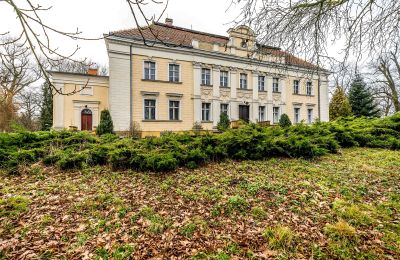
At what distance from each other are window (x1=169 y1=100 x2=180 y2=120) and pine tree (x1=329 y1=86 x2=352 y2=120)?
17174 millimetres

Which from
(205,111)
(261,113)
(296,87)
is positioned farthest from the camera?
(296,87)

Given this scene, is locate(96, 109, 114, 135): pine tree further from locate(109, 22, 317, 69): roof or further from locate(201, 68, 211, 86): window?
locate(201, 68, 211, 86): window

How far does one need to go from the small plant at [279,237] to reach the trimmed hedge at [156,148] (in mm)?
2674

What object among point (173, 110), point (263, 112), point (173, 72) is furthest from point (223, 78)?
point (173, 110)

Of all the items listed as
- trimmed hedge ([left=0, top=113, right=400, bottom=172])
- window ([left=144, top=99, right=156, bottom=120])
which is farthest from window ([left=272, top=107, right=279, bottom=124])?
trimmed hedge ([left=0, top=113, right=400, bottom=172])

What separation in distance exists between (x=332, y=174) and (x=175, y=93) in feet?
48.9

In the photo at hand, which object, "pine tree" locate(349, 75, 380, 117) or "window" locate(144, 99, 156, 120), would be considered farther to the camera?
"pine tree" locate(349, 75, 380, 117)

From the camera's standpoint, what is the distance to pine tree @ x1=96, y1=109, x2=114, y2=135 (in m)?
14.9

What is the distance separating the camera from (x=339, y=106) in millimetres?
25250

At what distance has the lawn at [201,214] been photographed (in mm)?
2750

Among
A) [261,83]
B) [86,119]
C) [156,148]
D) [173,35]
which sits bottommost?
[156,148]

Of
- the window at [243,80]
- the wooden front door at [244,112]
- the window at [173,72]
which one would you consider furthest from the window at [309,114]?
the window at [173,72]

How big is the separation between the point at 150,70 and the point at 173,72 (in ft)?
6.33

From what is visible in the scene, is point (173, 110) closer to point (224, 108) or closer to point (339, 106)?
point (224, 108)
